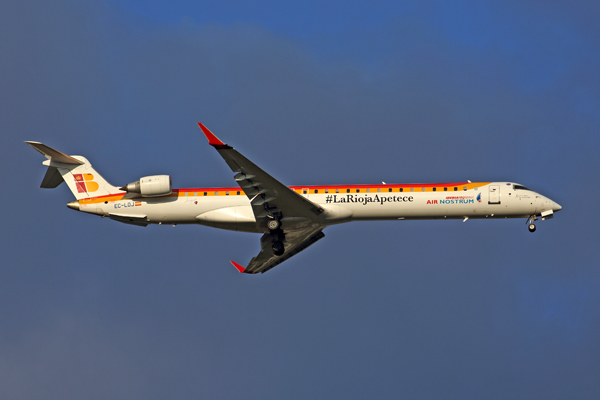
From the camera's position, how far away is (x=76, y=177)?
45594 millimetres

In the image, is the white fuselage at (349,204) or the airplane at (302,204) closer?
the airplane at (302,204)

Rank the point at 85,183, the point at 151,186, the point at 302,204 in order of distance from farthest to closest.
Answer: the point at 85,183 < the point at 151,186 < the point at 302,204

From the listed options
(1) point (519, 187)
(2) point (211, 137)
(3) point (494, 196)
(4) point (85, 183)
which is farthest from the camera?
(4) point (85, 183)

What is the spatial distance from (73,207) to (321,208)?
622 inches

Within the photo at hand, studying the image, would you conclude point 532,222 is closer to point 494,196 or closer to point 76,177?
point 494,196

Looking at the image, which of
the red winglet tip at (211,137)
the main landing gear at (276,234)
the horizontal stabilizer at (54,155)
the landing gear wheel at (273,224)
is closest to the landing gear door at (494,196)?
the main landing gear at (276,234)

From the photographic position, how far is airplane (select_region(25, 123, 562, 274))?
43250mm

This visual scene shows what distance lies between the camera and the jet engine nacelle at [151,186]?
43.3m

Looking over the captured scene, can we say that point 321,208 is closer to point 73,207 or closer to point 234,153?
point 234,153

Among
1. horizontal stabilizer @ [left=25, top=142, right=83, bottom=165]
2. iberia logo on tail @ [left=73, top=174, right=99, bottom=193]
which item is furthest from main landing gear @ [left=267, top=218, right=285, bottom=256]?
horizontal stabilizer @ [left=25, top=142, right=83, bottom=165]

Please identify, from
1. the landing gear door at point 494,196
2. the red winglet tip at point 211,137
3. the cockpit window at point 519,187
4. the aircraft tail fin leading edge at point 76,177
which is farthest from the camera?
the aircraft tail fin leading edge at point 76,177

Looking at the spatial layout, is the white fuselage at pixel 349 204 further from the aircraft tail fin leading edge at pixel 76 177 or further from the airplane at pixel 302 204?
the aircraft tail fin leading edge at pixel 76 177

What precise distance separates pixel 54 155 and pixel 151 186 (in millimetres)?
7034

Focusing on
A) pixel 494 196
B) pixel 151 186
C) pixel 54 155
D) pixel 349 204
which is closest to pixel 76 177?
pixel 54 155
